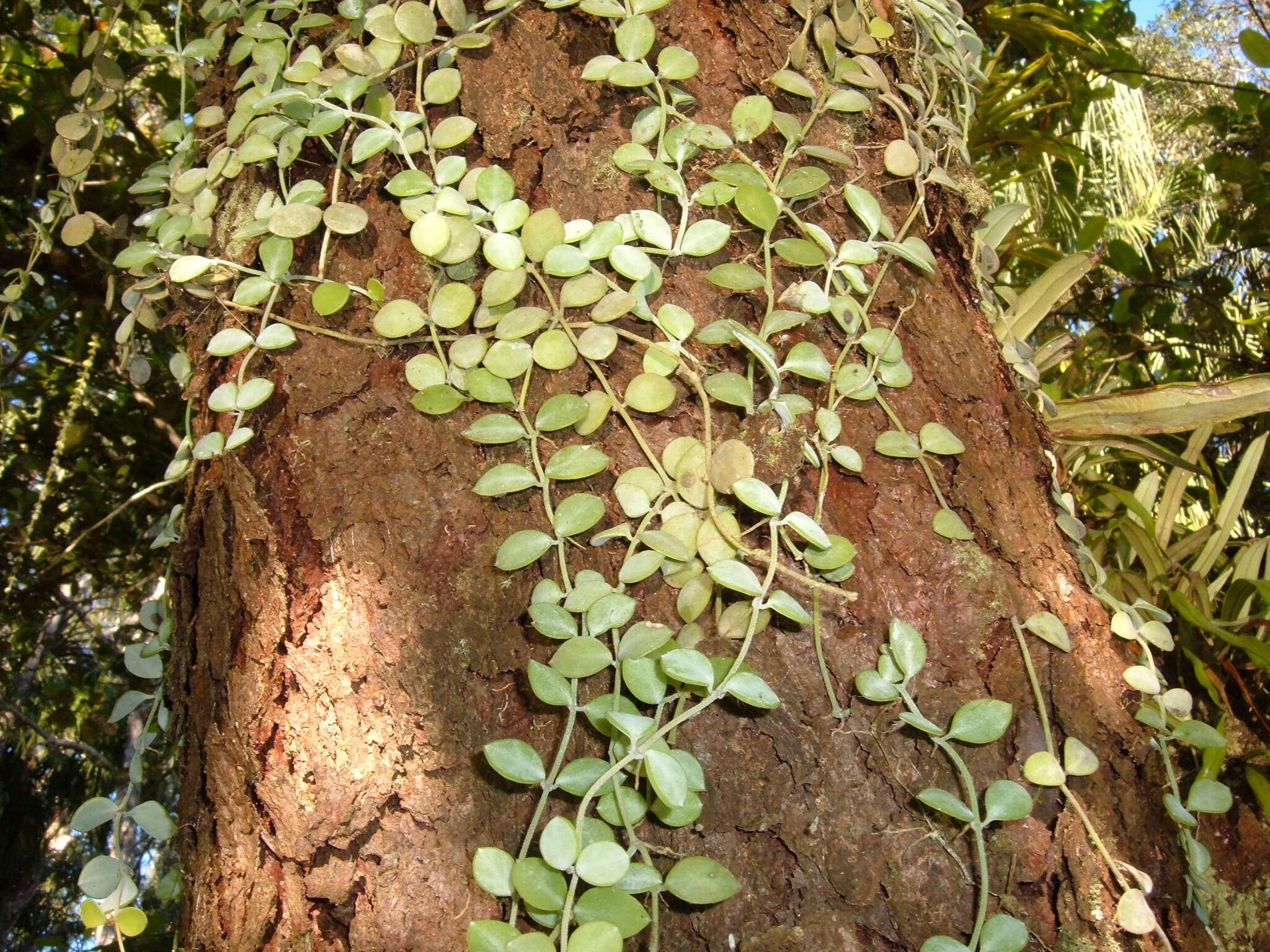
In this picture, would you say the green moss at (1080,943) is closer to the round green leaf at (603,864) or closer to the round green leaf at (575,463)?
the round green leaf at (603,864)

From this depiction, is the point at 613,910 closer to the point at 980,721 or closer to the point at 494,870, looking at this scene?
the point at 494,870

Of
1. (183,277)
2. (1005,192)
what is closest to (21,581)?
(183,277)

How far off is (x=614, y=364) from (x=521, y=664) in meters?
0.20

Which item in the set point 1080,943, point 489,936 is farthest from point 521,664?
point 1080,943

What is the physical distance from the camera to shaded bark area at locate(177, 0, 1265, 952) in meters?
0.51

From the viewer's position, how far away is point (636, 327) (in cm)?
59

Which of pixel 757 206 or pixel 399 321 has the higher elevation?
pixel 757 206

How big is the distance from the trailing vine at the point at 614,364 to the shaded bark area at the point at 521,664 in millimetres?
14

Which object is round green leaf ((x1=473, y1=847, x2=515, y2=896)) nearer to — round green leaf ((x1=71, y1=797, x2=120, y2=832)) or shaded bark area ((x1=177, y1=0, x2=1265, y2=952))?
shaded bark area ((x1=177, y1=0, x2=1265, y2=952))

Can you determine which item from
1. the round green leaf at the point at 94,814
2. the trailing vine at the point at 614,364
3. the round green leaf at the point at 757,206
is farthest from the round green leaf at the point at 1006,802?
the round green leaf at the point at 94,814

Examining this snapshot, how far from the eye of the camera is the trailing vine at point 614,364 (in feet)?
1.64

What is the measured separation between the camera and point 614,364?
58 centimetres

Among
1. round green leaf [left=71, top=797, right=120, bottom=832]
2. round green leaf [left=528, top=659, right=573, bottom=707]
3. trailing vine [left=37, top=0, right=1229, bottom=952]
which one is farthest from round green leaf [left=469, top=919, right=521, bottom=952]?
round green leaf [left=71, top=797, right=120, bottom=832]

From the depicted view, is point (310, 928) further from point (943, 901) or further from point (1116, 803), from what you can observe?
point (1116, 803)
